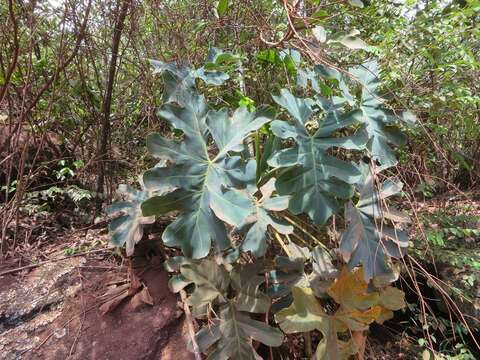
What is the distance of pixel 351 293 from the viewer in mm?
1399

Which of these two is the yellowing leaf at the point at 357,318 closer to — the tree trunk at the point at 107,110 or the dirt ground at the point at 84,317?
the dirt ground at the point at 84,317

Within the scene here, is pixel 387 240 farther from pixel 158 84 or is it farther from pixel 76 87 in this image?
pixel 76 87

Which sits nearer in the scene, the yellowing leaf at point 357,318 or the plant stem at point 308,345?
the yellowing leaf at point 357,318

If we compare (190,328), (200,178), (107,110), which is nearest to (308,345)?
(190,328)

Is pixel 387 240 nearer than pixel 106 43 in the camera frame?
Yes

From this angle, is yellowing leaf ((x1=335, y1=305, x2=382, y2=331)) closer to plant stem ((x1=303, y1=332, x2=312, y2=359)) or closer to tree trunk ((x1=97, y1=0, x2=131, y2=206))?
plant stem ((x1=303, y1=332, x2=312, y2=359))

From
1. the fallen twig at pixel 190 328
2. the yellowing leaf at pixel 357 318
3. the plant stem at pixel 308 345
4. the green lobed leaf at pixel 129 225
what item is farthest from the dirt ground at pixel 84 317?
the yellowing leaf at pixel 357 318

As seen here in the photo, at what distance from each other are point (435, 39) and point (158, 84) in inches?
67.5

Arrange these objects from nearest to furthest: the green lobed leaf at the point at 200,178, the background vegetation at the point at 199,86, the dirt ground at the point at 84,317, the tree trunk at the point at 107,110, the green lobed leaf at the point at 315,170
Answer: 1. the green lobed leaf at the point at 200,178
2. the green lobed leaf at the point at 315,170
3. the dirt ground at the point at 84,317
4. the background vegetation at the point at 199,86
5. the tree trunk at the point at 107,110

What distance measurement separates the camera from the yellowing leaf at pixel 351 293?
1378mm

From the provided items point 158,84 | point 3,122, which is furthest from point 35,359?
point 158,84

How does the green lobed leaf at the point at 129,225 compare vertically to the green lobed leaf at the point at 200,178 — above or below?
below

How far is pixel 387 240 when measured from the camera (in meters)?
1.54

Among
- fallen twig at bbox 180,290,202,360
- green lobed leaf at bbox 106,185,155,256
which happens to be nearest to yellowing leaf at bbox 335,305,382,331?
fallen twig at bbox 180,290,202,360
